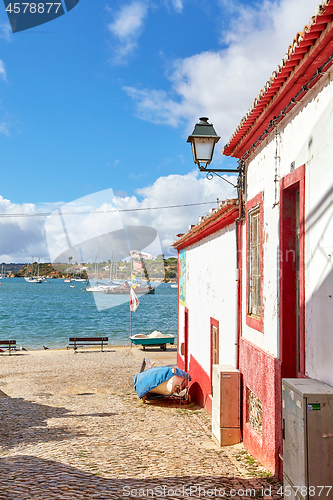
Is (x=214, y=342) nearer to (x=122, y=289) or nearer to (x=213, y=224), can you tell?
(x=213, y=224)

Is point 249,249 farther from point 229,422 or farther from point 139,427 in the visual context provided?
point 139,427

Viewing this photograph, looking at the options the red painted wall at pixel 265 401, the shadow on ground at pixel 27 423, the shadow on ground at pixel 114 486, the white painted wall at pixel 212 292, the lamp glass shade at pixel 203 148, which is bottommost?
the shadow on ground at pixel 27 423

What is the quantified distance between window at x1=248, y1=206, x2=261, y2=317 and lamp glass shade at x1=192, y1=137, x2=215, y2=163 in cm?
131

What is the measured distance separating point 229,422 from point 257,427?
0.93 meters

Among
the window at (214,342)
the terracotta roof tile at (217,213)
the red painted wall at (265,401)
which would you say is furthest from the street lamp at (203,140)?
the window at (214,342)

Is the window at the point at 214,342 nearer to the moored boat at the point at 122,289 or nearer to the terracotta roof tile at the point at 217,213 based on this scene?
the terracotta roof tile at the point at 217,213

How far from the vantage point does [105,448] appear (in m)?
7.06

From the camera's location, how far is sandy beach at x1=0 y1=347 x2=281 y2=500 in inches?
197

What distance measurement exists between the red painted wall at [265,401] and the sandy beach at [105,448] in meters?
0.25

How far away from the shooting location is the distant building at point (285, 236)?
12.8 feet

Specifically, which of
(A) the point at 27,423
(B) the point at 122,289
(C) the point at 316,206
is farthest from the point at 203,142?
(B) the point at 122,289

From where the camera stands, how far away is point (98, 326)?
51531mm

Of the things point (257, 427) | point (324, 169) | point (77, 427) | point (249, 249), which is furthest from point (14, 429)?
point (324, 169)

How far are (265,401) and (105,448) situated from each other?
10.6ft
